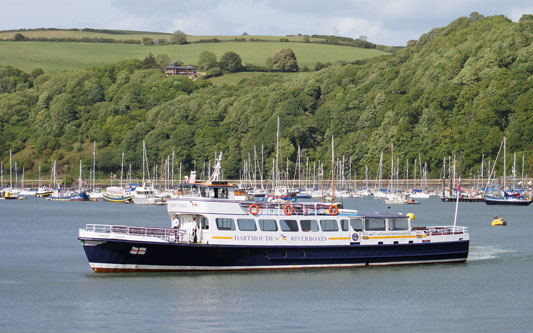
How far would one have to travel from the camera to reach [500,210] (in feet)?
398

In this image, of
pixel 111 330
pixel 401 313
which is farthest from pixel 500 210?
pixel 111 330

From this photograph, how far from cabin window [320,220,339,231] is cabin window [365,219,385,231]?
1.84 m

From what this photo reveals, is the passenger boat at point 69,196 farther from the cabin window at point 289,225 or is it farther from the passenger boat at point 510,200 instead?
the cabin window at point 289,225

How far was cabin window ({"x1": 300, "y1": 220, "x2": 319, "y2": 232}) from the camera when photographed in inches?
1964

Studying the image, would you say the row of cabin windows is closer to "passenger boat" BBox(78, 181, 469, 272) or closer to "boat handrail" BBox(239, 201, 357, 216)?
"passenger boat" BBox(78, 181, 469, 272)

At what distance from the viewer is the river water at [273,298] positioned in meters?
39.3

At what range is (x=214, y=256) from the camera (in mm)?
48781

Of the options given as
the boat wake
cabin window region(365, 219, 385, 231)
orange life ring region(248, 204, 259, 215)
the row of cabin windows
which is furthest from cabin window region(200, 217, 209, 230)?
the boat wake

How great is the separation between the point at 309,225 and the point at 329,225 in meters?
1.17

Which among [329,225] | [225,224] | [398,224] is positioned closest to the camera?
[225,224]

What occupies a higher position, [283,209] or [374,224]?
[283,209]

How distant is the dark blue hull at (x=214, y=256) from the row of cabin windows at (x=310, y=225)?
3.26 ft

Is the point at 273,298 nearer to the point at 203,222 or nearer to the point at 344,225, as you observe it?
the point at 203,222

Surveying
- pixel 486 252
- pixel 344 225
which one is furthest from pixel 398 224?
pixel 486 252
